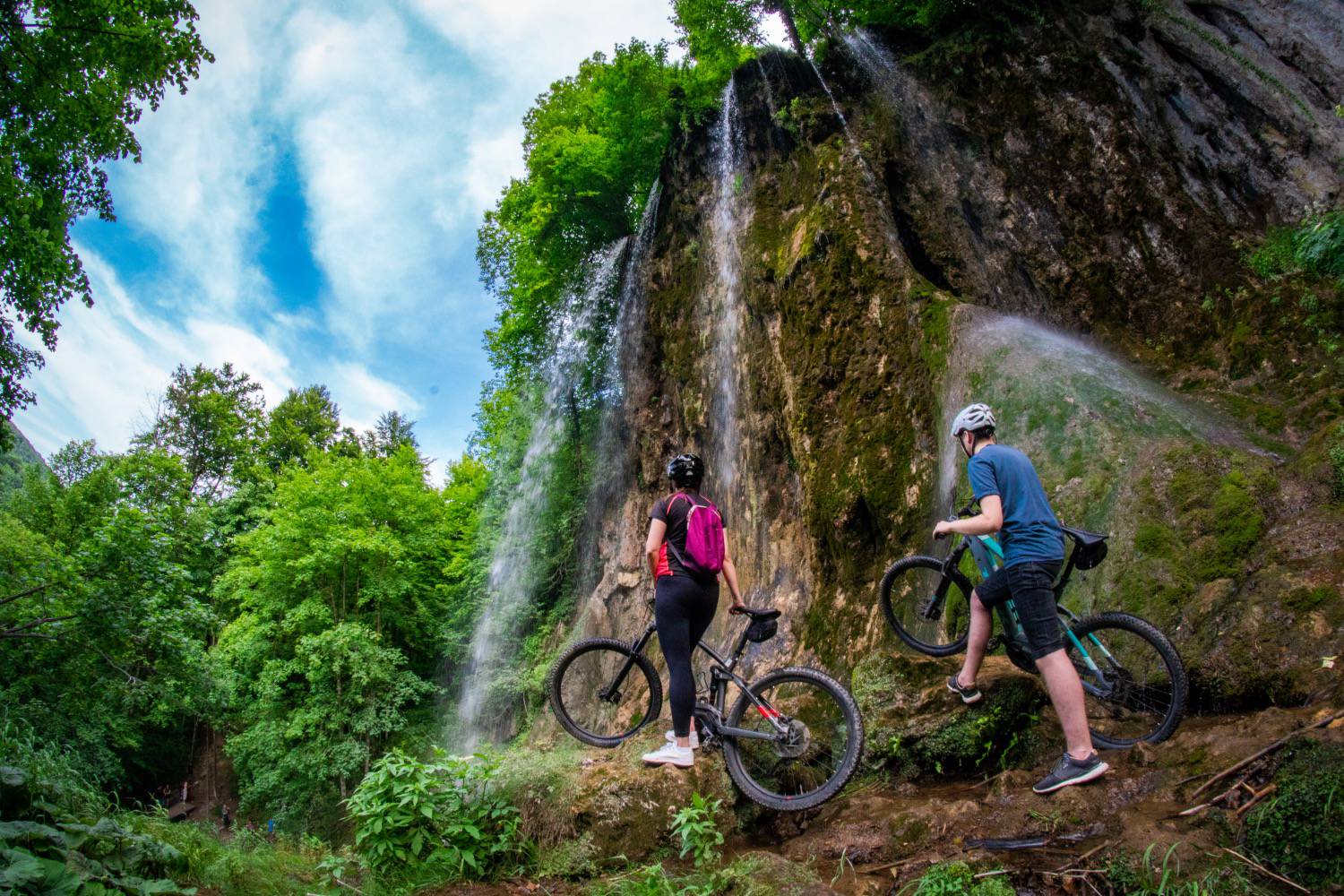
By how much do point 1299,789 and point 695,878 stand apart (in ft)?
8.10

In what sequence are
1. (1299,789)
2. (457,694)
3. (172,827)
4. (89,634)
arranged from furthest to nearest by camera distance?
1. (457,694)
2. (89,634)
3. (172,827)
4. (1299,789)

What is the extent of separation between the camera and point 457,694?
20734 mm

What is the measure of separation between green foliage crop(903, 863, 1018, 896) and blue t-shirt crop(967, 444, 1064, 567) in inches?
61.5

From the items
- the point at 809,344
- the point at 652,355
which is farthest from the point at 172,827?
the point at 652,355

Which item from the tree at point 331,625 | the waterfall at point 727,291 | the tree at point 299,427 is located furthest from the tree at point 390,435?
the waterfall at point 727,291

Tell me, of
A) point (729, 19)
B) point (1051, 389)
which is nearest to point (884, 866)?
point (1051, 389)

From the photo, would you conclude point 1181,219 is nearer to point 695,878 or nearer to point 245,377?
point 695,878

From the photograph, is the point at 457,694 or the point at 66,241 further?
the point at 457,694

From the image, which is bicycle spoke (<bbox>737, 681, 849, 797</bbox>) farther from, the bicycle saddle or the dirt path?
the bicycle saddle

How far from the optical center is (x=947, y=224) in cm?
1017

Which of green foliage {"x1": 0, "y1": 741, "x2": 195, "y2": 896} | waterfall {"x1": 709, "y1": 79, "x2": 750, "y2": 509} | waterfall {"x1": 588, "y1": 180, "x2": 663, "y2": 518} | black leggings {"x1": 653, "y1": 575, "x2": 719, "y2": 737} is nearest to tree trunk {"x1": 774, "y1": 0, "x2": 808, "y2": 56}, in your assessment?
waterfall {"x1": 709, "y1": 79, "x2": 750, "y2": 509}

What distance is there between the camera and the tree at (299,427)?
3894 centimetres

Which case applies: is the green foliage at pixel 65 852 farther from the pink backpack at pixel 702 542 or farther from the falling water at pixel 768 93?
the falling water at pixel 768 93

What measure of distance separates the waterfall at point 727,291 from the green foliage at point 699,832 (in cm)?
815
